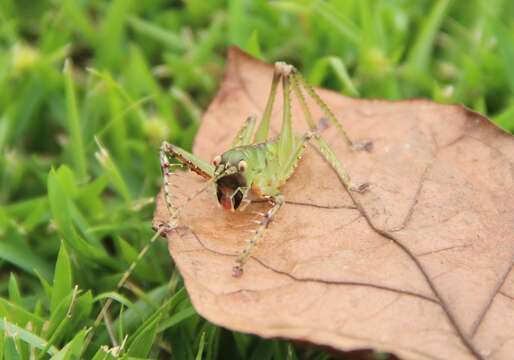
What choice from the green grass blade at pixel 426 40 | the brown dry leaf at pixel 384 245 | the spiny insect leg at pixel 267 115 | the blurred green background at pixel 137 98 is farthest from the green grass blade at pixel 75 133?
the green grass blade at pixel 426 40

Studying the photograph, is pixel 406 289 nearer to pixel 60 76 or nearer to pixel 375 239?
pixel 375 239

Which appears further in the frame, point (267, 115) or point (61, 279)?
point (267, 115)

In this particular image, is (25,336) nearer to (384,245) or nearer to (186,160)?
(186,160)

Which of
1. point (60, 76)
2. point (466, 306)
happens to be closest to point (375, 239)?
point (466, 306)

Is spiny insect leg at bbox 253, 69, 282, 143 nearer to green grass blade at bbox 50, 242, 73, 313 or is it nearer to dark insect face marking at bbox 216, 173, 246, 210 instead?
dark insect face marking at bbox 216, 173, 246, 210

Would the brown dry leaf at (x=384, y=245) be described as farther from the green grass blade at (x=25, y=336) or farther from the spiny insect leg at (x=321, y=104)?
the green grass blade at (x=25, y=336)

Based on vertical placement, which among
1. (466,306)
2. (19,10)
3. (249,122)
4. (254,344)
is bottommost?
(254,344)

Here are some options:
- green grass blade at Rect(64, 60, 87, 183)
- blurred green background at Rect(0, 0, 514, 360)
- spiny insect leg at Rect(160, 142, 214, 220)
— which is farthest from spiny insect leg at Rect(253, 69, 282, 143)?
green grass blade at Rect(64, 60, 87, 183)

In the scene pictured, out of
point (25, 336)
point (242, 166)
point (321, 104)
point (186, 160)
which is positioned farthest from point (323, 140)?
point (25, 336)
